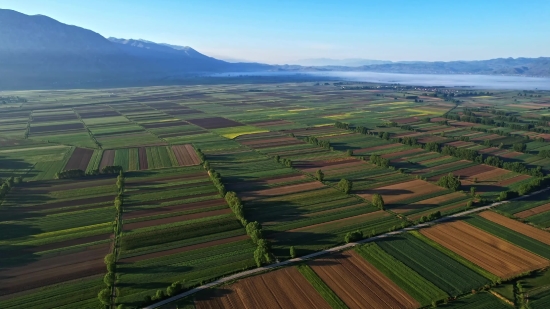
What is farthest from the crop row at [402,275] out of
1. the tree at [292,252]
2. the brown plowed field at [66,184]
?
the brown plowed field at [66,184]

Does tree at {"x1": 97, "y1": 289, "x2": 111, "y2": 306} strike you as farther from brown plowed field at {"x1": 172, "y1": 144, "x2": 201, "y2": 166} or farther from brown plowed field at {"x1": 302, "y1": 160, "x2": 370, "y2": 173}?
brown plowed field at {"x1": 302, "y1": 160, "x2": 370, "y2": 173}

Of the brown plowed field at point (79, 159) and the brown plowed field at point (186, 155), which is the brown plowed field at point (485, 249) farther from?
the brown plowed field at point (79, 159)

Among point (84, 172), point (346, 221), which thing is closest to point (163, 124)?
point (84, 172)

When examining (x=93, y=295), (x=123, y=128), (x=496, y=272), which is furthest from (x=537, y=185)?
(x=123, y=128)

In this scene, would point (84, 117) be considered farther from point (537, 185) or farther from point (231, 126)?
point (537, 185)

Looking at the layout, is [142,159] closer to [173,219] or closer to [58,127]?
[173,219]
